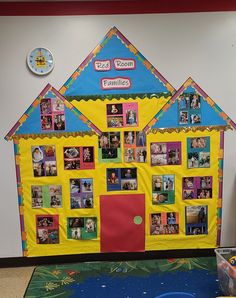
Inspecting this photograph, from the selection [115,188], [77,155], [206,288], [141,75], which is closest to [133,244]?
[115,188]

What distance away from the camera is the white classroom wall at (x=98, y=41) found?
2496 millimetres

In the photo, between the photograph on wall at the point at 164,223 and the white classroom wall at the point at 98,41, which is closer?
the white classroom wall at the point at 98,41

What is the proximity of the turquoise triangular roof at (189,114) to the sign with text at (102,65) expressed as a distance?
566 millimetres

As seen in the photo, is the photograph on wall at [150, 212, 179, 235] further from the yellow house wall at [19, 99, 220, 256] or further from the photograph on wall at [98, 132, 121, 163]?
the photograph on wall at [98, 132, 121, 163]

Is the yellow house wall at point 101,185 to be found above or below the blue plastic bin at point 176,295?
above

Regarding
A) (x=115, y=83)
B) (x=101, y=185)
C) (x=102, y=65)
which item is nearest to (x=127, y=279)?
(x=101, y=185)

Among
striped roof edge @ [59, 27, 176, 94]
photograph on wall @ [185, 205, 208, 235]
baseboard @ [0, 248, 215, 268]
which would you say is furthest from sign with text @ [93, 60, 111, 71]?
baseboard @ [0, 248, 215, 268]

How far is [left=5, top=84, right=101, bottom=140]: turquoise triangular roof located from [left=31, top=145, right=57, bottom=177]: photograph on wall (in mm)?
126

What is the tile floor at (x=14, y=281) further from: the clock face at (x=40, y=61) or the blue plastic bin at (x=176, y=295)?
the clock face at (x=40, y=61)

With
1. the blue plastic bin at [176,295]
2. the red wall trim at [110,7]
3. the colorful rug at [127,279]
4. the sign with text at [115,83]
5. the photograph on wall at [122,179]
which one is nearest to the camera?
the blue plastic bin at [176,295]

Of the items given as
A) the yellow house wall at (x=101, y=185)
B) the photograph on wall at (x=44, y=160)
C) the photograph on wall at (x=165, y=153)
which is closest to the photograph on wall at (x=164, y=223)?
the yellow house wall at (x=101, y=185)

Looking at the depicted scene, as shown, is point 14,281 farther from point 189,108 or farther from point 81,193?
point 189,108

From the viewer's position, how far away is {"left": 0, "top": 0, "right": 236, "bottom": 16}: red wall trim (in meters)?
2.46

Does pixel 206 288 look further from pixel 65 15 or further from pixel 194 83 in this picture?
pixel 65 15
